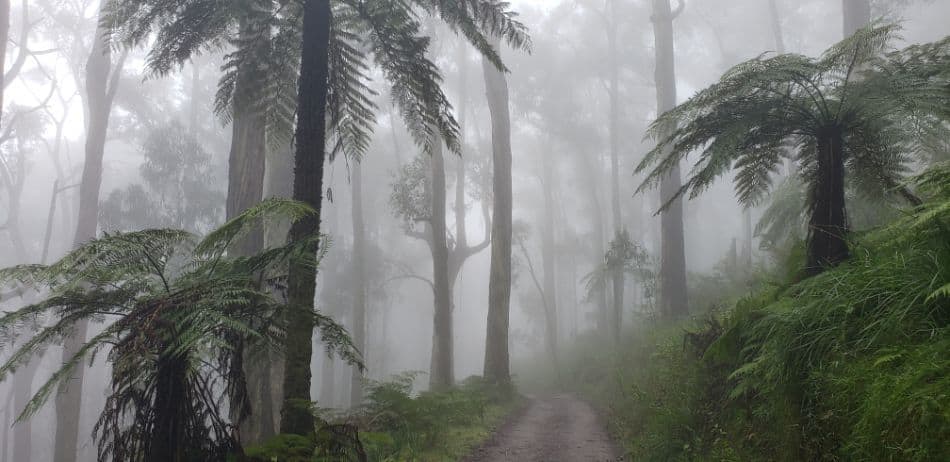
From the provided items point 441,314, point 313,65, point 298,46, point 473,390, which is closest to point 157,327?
point 313,65

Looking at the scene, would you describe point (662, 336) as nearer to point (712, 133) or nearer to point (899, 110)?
point (712, 133)

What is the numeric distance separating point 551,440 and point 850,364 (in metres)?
5.29

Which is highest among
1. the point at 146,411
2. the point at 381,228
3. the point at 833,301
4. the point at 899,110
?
the point at 381,228

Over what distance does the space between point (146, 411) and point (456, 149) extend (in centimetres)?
291

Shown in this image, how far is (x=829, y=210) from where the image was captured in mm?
3916

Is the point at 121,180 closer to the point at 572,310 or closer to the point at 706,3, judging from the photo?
the point at 572,310

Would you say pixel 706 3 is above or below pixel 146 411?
above

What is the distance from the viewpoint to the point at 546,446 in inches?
276

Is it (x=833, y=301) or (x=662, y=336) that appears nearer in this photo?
(x=833, y=301)

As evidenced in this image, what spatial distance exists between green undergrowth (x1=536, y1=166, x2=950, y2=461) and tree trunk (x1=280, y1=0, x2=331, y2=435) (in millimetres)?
2861

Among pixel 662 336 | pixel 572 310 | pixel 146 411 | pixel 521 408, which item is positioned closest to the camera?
pixel 146 411

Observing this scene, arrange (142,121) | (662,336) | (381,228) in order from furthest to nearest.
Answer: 1. (381,228)
2. (142,121)
3. (662,336)

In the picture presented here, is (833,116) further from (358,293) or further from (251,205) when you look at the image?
(358,293)

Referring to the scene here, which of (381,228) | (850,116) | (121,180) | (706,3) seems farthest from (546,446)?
(121,180)
